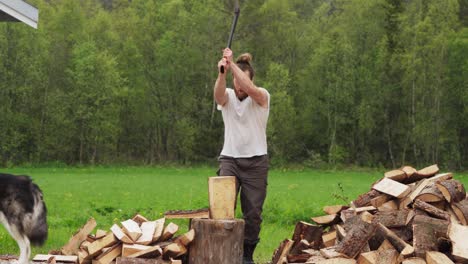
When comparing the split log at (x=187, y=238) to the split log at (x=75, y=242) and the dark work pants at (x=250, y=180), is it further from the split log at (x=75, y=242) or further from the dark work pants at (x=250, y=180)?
the split log at (x=75, y=242)

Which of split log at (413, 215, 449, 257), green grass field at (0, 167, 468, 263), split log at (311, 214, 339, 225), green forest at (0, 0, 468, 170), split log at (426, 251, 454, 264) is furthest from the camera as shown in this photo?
green forest at (0, 0, 468, 170)

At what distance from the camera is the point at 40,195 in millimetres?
8016

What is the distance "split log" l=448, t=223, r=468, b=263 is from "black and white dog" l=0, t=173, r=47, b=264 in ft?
13.8

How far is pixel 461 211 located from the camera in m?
8.07

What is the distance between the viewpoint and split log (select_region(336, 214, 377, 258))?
25.1ft

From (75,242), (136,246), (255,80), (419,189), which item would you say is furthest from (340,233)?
(255,80)

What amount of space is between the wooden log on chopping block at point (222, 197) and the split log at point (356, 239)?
1.21m

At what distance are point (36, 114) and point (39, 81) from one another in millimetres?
2540

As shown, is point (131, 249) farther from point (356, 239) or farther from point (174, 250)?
point (356, 239)

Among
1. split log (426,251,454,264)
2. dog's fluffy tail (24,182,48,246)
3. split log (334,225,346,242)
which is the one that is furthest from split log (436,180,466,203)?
dog's fluffy tail (24,182,48,246)

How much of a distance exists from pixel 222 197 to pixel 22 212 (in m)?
2.14

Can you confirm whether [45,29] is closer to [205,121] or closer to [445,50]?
[205,121]

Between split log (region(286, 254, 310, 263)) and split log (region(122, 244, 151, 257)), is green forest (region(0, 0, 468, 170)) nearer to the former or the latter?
split log (region(286, 254, 310, 263))

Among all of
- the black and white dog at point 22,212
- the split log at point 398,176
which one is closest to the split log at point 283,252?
the split log at point 398,176
